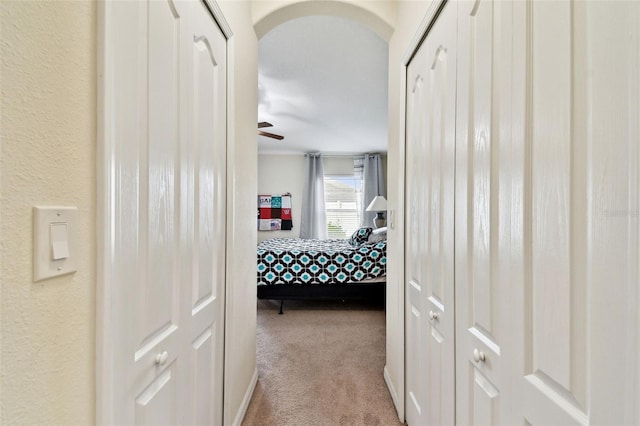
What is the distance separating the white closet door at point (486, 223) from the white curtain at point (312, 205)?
4847 mm

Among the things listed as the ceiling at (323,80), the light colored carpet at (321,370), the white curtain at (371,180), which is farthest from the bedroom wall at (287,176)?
the light colored carpet at (321,370)

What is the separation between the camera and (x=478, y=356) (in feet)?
2.71

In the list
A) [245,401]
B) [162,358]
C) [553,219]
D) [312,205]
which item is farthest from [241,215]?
[312,205]

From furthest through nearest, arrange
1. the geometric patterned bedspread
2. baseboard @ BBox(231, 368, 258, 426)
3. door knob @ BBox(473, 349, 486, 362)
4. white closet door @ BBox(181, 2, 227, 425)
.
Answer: the geometric patterned bedspread
baseboard @ BBox(231, 368, 258, 426)
white closet door @ BBox(181, 2, 227, 425)
door knob @ BBox(473, 349, 486, 362)

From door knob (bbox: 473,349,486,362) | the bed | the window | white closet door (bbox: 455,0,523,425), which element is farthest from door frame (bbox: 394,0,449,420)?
the window

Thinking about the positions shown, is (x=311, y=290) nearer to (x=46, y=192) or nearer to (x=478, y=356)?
(x=478, y=356)

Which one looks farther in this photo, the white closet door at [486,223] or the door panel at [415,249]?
the door panel at [415,249]

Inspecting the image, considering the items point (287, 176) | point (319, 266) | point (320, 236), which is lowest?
point (319, 266)

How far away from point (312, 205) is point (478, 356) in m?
5.05

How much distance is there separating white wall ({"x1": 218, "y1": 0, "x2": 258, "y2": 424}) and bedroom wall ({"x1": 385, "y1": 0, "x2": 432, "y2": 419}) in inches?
34.8

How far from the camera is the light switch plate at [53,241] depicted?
0.47 meters

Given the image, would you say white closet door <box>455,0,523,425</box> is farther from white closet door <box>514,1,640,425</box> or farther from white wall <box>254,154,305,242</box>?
white wall <box>254,154,305,242</box>

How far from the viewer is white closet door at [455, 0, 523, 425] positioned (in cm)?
69

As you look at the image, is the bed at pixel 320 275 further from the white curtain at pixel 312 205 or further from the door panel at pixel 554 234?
the door panel at pixel 554 234
